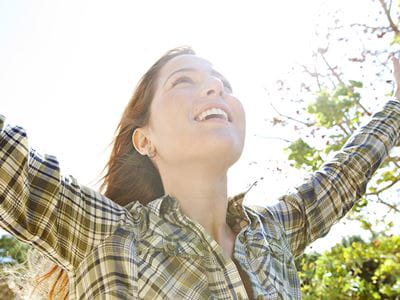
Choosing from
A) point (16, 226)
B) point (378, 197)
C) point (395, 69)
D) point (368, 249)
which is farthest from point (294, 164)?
point (16, 226)

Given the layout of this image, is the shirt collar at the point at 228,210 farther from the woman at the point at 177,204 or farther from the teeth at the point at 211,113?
the teeth at the point at 211,113

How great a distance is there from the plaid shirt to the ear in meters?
0.32

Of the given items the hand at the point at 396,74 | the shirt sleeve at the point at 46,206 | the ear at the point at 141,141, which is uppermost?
the hand at the point at 396,74

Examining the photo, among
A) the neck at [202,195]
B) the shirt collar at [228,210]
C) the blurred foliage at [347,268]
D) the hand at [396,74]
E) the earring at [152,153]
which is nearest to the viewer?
the shirt collar at [228,210]

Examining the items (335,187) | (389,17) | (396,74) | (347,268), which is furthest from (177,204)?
(347,268)

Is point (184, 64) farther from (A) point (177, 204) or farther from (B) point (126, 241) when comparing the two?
(B) point (126, 241)

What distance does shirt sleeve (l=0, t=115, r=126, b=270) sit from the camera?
115 cm

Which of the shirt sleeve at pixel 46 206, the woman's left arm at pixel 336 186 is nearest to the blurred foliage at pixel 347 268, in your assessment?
the woman's left arm at pixel 336 186

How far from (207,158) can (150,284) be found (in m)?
0.50

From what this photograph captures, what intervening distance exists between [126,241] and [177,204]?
0.28 meters

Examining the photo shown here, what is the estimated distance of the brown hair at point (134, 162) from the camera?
73.9 inches

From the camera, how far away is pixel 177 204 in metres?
1.55

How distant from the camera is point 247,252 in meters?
1.57

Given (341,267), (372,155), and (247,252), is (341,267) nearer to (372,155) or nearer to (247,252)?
(372,155)
